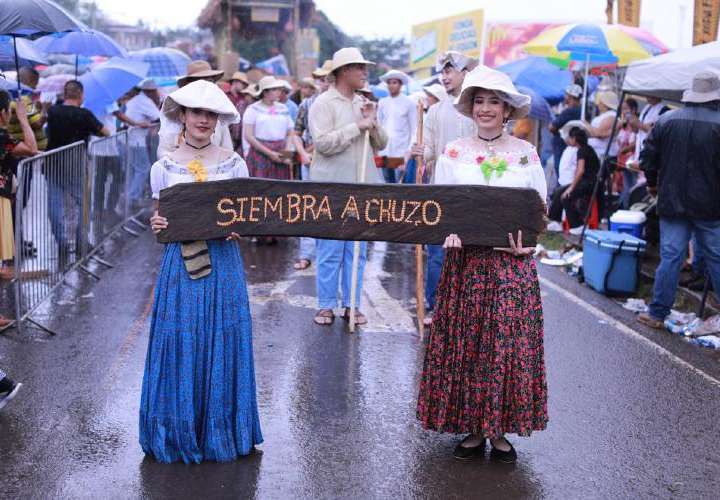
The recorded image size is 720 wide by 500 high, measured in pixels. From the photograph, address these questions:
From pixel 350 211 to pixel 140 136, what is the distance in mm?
9741

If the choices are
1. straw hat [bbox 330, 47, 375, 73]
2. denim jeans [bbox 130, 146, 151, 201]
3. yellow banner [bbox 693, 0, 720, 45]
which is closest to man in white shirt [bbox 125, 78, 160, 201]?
denim jeans [bbox 130, 146, 151, 201]

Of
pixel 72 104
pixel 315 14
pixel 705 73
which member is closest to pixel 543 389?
pixel 705 73

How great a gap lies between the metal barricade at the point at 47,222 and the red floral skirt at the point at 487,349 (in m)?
3.85

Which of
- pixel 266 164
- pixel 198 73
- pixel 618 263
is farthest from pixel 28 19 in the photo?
pixel 618 263

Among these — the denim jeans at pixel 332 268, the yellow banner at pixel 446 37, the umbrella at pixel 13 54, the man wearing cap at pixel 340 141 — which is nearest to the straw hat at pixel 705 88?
the man wearing cap at pixel 340 141

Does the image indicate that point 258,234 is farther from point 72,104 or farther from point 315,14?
point 315,14

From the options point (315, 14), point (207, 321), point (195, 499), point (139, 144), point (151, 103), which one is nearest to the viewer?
point (195, 499)

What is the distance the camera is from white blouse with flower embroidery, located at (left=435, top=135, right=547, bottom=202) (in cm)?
492

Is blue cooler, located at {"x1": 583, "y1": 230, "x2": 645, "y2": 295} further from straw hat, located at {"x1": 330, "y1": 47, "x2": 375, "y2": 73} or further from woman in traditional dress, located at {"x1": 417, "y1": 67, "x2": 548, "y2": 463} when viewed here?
woman in traditional dress, located at {"x1": 417, "y1": 67, "x2": 548, "y2": 463}

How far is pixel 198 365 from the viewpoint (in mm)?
4758

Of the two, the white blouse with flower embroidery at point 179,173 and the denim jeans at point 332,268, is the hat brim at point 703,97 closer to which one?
the denim jeans at point 332,268

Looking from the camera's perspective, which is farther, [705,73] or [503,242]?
[705,73]

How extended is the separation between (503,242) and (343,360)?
8.00 feet

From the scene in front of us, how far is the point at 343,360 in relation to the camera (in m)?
6.88
